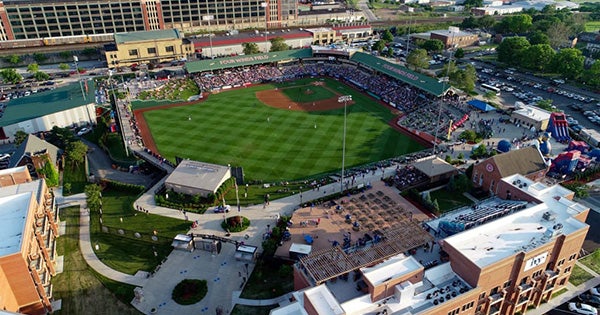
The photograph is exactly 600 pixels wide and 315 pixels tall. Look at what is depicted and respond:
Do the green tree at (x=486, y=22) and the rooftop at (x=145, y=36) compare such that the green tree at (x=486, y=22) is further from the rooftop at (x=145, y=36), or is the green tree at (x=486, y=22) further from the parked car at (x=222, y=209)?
the parked car at (x=222, y=209)

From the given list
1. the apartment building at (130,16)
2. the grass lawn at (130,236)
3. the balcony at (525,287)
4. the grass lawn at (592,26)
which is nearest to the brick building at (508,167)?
the balcony at (525,287)

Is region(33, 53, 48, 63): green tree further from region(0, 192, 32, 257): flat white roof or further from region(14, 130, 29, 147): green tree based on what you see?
region(0, 192, 32, 257): flat white roof

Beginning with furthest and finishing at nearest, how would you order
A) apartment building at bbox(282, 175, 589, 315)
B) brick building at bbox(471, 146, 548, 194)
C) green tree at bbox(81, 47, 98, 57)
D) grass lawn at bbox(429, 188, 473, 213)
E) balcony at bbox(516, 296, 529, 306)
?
green tree at bbox(81, 47, 98, 57) → grass lawn at bbox(429, 188, 473, 213) → brick building at bbox(471, 146, 548, 194) → balcony at bbox(516, 296, 529, 306) → apartment building at bbox(282, 175, 589, 315)

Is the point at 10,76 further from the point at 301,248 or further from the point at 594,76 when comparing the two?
the point at 594,76

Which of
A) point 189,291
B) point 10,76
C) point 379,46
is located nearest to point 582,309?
point 189,291

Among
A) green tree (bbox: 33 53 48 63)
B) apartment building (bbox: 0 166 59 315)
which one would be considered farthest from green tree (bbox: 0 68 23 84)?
apartment building (bbox: 0 166 59 315)
